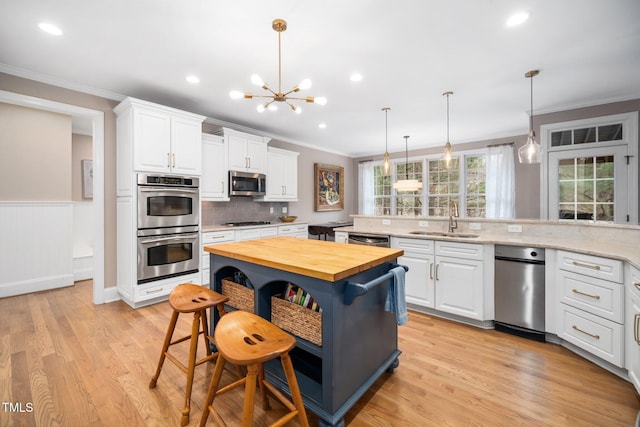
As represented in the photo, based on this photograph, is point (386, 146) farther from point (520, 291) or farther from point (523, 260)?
point (520, 291)

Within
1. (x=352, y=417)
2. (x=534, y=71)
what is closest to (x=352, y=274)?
(x=352, y=417)

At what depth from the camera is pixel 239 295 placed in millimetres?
2008

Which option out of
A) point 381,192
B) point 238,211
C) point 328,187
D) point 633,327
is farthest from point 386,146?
point 633,327

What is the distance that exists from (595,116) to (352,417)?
4880mm

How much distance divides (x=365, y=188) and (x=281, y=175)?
3.01m

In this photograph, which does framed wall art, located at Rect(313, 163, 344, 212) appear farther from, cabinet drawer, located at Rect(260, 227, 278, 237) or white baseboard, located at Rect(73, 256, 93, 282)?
white baseboard, located at Rect(73, 256, 93, 282)

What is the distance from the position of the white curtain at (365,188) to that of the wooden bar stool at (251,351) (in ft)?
20.4

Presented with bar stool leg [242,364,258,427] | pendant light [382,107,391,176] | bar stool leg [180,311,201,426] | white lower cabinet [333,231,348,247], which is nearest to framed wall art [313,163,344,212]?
pendant light [382,107,391,176]

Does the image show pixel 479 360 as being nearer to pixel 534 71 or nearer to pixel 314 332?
pixel 314 332

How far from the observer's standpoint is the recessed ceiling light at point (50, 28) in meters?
2.13

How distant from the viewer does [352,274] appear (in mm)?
1479

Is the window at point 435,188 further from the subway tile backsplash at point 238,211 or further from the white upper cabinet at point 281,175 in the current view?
the subway tile backsplash at point 238,211

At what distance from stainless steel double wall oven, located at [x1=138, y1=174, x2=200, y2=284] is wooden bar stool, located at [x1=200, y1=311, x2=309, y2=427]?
237cm

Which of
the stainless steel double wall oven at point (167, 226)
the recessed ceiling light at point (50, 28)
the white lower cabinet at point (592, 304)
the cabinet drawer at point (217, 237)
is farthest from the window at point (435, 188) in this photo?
the recessed ceiling light at point (50, 28)
